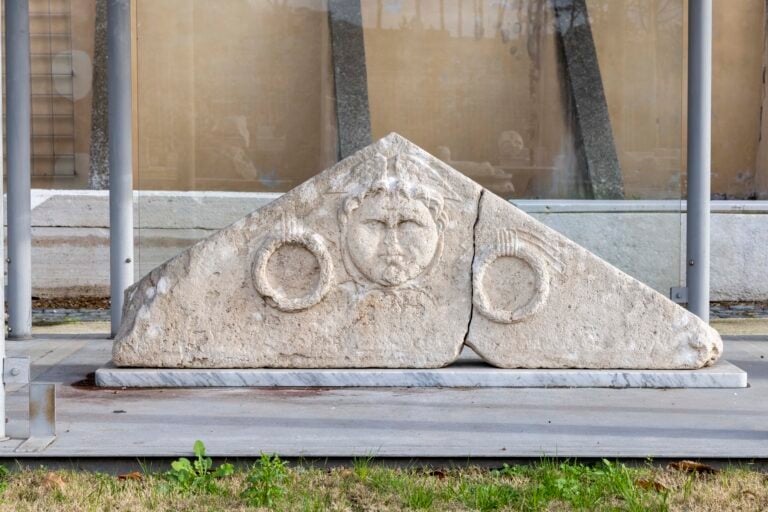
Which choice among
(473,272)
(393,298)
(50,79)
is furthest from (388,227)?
(50,79)

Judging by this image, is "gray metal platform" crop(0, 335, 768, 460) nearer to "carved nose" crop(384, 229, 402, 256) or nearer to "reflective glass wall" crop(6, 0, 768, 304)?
"carved nose" crop(384, 229, 402, 256)

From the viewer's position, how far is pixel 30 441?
4.37 metres

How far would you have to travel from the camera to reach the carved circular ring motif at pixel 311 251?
5621 millimetres

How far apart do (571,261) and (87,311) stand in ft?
15.9

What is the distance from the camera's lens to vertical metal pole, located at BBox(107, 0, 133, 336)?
7441 mm

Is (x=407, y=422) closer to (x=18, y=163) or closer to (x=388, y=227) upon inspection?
(x=388, y=227)

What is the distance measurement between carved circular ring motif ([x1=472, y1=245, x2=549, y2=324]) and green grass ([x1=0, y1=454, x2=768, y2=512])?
63.4 inches

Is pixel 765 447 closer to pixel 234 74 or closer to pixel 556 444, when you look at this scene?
pixel 556 444

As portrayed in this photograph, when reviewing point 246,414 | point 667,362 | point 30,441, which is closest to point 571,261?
point 667,362

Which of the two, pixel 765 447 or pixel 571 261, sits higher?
pixel 571 261

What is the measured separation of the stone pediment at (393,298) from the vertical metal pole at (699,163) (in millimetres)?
1734

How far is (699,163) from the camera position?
738cm

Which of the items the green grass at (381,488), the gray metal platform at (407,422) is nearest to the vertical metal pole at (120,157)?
the gray metal platform at (407,422)

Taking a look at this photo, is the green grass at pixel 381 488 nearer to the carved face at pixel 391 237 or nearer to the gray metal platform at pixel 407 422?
the gray metal platform at pixel 407 422
